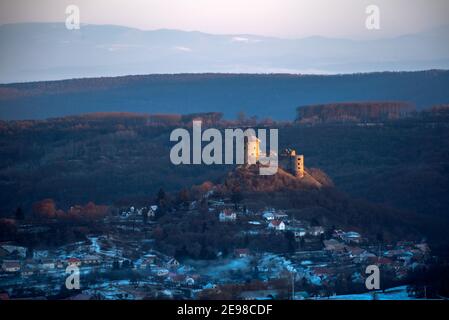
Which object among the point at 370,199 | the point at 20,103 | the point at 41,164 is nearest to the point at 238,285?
the point at 370,199

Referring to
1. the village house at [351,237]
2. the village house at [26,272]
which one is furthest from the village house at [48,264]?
the village house at [351,237]

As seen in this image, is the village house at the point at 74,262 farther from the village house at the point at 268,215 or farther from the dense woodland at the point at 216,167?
the village house at the point at 268,215

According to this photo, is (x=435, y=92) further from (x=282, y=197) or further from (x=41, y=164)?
(x=282, y=197)

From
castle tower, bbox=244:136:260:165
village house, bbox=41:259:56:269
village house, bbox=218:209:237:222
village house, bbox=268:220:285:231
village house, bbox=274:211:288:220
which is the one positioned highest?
castle tower, bbox=244:136:260:165

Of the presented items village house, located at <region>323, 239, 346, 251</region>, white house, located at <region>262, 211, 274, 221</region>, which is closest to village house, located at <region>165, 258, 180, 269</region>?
village house, located at <region>323, 239, 346, 251</region>

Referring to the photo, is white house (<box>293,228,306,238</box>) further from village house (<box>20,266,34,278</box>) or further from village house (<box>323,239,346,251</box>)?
village house (<box>20,266,34,278</box>)

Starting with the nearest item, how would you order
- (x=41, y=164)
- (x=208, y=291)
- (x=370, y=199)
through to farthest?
(x=208, y=291) < (x=370, y=199) < (x=41, y=164)
